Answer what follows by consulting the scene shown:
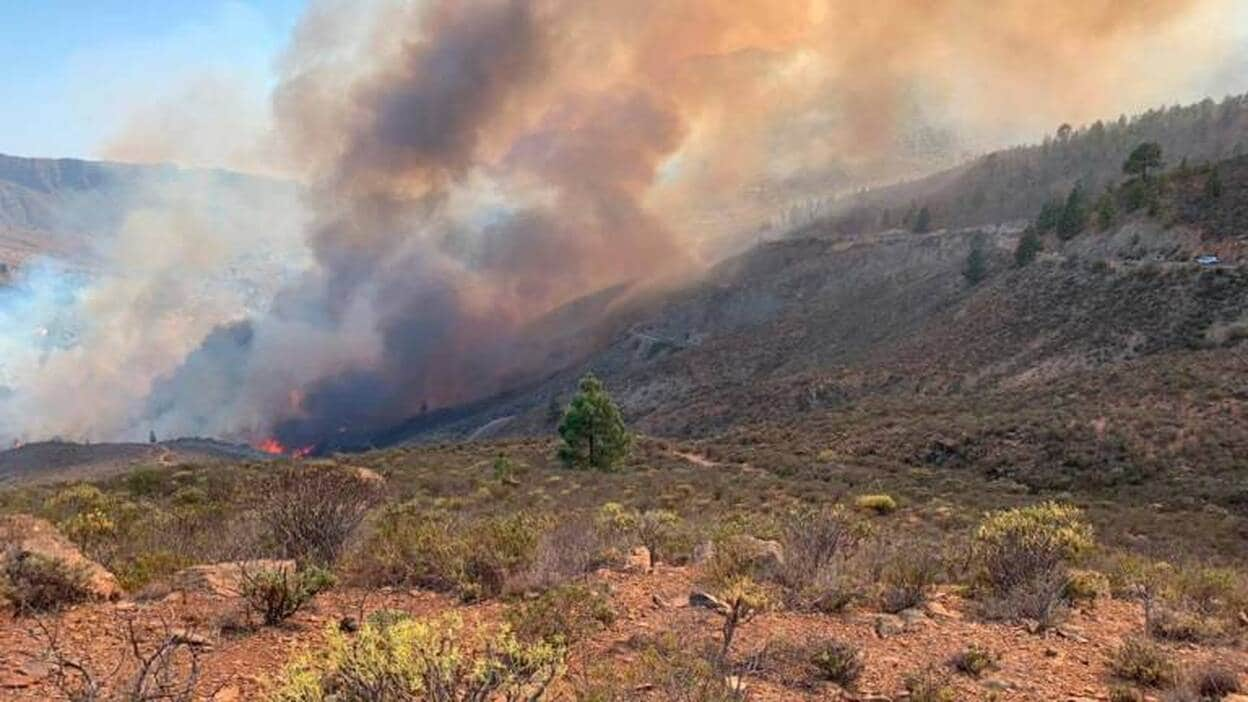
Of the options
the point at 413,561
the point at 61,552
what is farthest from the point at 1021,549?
the point at 61,552

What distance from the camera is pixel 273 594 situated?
23.2 feet

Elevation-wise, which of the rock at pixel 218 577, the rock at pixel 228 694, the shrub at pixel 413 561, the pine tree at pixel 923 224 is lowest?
the rock at pixel 228 694

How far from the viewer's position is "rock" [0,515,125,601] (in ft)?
24.8

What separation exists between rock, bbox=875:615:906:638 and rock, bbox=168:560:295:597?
6256 mm

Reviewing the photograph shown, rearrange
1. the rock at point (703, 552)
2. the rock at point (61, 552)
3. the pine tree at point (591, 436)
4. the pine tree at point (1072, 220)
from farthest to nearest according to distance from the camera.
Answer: the pine tree at point (1072, 220), the pine tree at point (591, 436), the rock at point (703, 552), the rock at point (61, 552)

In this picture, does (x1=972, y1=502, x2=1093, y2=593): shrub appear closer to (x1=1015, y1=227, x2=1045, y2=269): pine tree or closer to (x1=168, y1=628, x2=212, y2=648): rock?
(x1=168, y1=628, x2=212, y2=648): rock

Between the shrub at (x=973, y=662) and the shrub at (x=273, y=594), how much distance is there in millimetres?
6412

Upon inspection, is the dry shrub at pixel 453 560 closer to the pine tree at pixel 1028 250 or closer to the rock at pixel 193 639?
the rock at pixel 193 639

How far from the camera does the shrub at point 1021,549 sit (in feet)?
29.6

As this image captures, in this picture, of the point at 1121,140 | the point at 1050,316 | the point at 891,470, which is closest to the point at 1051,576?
the point at 891,470

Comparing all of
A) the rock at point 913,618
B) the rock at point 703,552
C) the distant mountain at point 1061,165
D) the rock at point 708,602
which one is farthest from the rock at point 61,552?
the distant mountain at point 1061,165

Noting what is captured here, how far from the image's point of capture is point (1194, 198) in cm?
6209

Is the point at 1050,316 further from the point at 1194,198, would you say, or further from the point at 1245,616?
the point at 1245,616

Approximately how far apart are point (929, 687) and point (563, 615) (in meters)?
3.35
